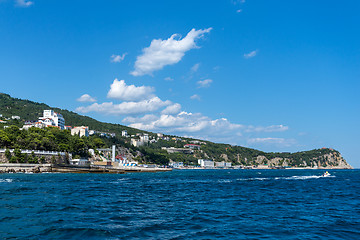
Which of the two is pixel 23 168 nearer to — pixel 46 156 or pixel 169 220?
pixel 46 156

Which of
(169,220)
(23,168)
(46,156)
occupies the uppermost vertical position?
(46,156)

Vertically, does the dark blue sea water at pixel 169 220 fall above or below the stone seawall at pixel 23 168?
below

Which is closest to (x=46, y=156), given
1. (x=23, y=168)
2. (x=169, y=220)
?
(x=23, y=168)

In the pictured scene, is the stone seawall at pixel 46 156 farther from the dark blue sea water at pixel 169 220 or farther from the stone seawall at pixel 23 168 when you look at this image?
the dark blue sea water at pixel 169 220

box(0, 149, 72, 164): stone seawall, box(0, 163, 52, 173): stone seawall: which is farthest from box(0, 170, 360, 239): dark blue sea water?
box(0, 149, 72, 164): stone seawall

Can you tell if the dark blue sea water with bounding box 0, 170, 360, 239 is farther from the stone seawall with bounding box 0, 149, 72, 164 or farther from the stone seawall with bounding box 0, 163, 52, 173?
the stone seawall with bounding box 0, 149, 72, 164

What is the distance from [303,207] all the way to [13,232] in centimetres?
2330

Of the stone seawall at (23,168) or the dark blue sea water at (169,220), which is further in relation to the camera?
the stone seawall at (23,168)

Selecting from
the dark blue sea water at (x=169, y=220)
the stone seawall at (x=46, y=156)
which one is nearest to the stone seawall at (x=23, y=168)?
the stone seawall at (x=46, y=156)

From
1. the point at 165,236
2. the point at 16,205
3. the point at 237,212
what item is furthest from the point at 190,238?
the point at 16,205

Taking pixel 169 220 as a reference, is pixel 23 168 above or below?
above

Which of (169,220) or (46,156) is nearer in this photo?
(169,220)

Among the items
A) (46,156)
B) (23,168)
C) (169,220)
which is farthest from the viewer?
(46,156)

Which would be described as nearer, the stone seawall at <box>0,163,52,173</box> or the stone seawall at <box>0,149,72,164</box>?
the stone seawall at <box>0,163,52,173</box>
